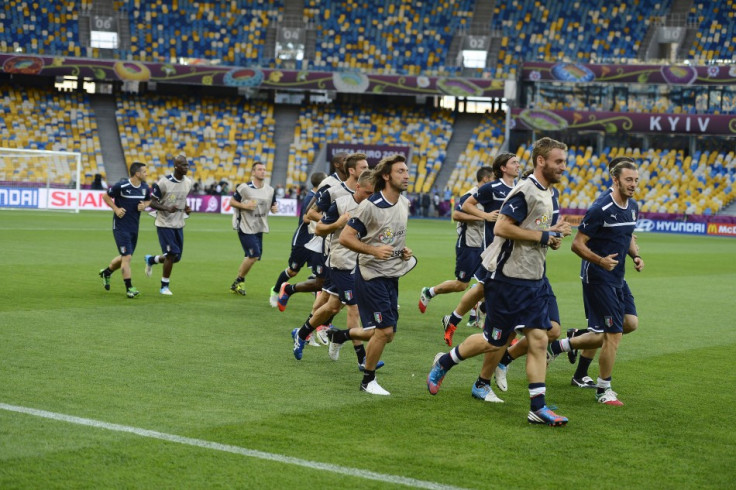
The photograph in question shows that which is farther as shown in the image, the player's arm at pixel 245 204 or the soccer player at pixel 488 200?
the player's arm at pixel 245 204

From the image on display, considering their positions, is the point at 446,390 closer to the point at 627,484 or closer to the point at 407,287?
the point at 627,484

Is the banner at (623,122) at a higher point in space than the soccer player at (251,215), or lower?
higher

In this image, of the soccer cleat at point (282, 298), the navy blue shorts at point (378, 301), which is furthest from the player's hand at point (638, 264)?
the soccer cleat at point (282, 298)

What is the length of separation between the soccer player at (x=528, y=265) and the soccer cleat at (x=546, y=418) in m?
0.01

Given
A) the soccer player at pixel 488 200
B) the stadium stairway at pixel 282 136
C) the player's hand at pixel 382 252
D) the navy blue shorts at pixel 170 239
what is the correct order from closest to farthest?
the player's hand at pixel 382 252 < the soccer player at pixel 488 200 < the navy blue shorts at pixel 170 239 < the stadium stairway at pixel 282 136

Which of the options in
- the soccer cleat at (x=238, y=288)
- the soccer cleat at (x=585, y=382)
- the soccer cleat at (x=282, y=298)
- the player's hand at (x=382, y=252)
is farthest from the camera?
the soccer cleat at (x=238, y=288)

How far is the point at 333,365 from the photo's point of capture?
10.2 meters

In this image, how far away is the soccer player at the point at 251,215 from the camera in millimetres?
16859

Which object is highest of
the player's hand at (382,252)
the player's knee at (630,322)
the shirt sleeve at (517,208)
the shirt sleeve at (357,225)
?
the shirt sleeve at (517,208)

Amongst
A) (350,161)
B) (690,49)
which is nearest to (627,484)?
(350,161)

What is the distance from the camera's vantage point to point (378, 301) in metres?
8.73

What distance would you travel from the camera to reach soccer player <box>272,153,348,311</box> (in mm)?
11336

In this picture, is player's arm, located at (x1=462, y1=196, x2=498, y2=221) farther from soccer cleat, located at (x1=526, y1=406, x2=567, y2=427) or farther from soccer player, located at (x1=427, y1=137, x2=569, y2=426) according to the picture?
soccer cleat, located at (x1=526, y1=406, x2=567, y2=427)

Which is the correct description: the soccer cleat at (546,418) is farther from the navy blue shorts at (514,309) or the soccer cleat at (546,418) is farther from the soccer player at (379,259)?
the soccer player at (379,259)
